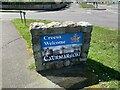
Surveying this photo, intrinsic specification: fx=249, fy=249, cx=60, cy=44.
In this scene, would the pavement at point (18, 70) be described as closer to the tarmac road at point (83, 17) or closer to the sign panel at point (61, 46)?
the sign panel at point (61, 46)

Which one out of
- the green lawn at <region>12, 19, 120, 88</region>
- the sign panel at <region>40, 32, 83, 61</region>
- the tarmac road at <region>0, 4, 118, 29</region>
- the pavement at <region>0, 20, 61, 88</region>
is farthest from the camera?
the tarmac road at <region>0, 4, 118, 29</region>

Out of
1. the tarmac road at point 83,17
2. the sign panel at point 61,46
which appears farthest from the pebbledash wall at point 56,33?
the tarmac road at point 83,17

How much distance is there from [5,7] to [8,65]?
26.1 metres

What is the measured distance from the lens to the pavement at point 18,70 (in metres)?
6.91

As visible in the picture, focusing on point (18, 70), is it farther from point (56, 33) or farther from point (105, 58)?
point (105, 58)

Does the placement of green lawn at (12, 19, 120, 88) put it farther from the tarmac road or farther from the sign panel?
the tarmac road

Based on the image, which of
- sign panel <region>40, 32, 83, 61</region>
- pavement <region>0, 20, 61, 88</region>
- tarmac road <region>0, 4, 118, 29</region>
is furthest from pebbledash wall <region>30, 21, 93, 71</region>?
tarmac road <region>0, 4, 118, 29</region>

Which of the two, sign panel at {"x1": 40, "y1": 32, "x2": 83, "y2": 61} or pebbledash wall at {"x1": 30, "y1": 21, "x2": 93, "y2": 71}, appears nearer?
pebbledash wall at {"x1": 30, "y1": 21, "x2": 93, "y2": 71}

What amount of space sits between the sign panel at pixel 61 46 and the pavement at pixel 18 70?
0.76 metres

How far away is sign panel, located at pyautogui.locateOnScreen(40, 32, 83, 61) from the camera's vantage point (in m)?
7.55

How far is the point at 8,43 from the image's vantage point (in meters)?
11.7

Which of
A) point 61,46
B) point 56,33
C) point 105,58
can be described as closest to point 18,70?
point 61,46

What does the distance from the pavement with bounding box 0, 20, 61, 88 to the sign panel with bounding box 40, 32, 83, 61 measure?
76 cm

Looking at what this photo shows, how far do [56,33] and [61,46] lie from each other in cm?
46
